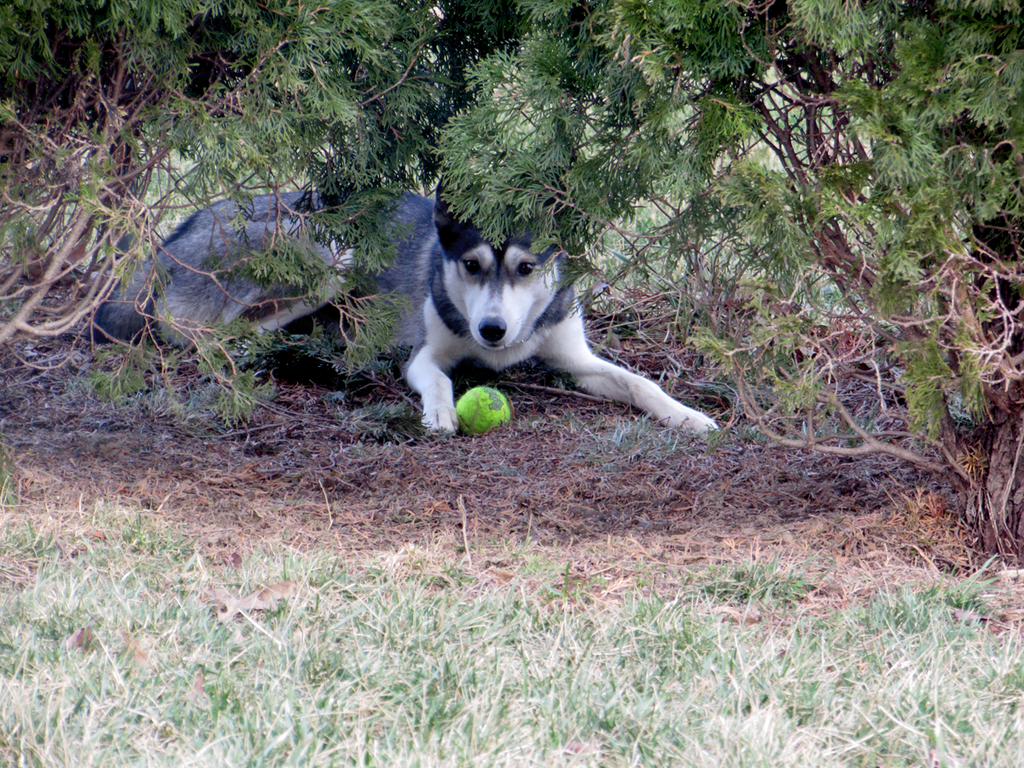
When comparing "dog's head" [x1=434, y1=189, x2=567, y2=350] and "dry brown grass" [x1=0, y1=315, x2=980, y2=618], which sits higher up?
"dog's head" [x1=434, y1=189, x2=567, y2=350]

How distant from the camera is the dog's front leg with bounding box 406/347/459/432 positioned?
440 centimetres

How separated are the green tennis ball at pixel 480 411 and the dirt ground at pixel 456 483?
0.29 ft

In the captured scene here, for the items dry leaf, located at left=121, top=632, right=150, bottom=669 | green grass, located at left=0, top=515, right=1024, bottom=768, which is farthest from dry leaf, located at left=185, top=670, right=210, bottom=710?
dry leaf, located at left=121, top=632, right=150, bottom=669

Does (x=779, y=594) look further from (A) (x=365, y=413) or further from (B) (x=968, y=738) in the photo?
(A) (x=365, y=413)

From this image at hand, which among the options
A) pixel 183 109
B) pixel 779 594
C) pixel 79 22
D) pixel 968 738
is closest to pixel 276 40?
pixel 183 109

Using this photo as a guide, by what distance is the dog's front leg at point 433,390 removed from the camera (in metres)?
4.40

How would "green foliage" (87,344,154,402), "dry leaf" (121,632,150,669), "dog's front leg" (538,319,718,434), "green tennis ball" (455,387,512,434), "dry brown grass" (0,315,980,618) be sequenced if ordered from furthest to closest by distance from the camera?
1. "dog's front leg" (538,319,718,434)
2. "green tennis ball" (455,387,512,434)
3. "green foliage" (87,344,154,402)
4. "dry brown grass" (0,315,980,618)
5. "dry leaf" (121,632,150,669)

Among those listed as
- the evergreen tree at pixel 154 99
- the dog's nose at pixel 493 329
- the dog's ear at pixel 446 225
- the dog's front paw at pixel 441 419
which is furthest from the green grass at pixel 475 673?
the dog's ear at pixel 446 225

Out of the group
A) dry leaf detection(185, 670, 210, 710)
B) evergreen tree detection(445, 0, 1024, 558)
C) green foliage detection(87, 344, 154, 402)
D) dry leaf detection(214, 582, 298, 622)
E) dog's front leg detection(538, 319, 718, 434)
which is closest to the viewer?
dry leaf detection(185, 670, 210, 710)

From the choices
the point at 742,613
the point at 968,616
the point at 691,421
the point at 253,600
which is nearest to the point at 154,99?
the point at 253,600

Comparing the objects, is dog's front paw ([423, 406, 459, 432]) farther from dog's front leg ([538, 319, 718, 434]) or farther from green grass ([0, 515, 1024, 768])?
green grass ([0, 515, 1024, 768])

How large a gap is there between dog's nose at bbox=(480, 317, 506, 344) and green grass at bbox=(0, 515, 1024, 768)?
6.84 ft

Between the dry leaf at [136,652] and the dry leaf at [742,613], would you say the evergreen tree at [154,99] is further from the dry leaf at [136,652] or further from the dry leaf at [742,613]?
the dry leaf at [742,613]

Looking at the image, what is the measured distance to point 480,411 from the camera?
4324 mm
